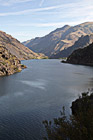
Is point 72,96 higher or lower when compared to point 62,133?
lower

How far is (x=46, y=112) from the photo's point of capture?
55500 mm

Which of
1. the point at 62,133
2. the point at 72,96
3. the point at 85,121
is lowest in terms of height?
the point at 72,96

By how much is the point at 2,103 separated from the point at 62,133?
141 ft

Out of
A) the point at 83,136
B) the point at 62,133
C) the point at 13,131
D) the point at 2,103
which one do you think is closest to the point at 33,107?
the point at 2,103

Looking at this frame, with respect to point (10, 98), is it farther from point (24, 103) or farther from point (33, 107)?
point (33, 107)

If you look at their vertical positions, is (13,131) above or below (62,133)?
below

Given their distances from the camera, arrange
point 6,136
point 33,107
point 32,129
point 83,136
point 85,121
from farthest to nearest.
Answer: point 33,107
point 32,129
point 6,136
point 85,121
point 83,136

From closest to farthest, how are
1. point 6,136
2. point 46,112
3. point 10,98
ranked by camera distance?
1. point 6,136
2. point 46,112
3. point 10,98

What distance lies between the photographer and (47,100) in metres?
69.9

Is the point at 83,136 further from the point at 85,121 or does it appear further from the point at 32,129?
the point at 32,129

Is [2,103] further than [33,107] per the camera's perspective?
Yes

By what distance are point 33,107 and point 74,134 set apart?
3707cm

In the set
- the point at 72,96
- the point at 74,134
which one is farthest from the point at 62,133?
the point at 72,96

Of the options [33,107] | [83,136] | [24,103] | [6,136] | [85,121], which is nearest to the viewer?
[83,136]
